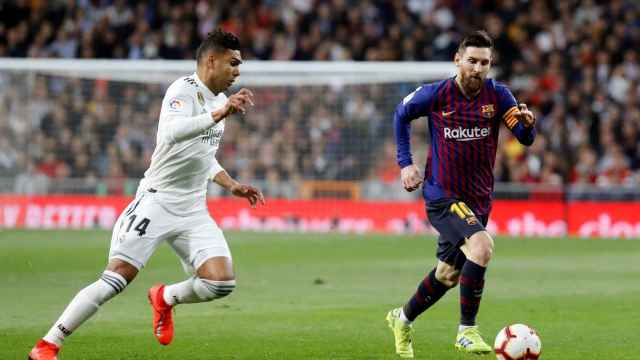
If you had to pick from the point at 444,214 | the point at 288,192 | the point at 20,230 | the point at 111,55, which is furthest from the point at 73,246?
the point at 444,214

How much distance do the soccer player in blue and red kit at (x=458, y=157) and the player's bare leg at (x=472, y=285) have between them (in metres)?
0.01

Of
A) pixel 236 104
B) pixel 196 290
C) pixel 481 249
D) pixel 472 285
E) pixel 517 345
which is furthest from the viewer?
pixel 472 285

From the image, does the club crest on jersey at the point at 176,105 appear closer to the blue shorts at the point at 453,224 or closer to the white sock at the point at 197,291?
the white sock at the point at 197,291

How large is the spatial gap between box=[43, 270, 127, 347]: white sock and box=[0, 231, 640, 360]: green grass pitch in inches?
32.4

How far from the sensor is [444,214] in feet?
32.2

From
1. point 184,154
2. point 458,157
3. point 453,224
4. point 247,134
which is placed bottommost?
point 247,134

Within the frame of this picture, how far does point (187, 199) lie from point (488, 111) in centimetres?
241

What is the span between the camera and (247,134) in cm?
2519

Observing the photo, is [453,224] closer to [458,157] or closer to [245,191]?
[458,157]

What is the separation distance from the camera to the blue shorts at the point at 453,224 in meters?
9.59

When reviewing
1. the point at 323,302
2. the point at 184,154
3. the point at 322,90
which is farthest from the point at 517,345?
the point at 322,90

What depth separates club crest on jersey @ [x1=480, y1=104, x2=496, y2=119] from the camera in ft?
32.3

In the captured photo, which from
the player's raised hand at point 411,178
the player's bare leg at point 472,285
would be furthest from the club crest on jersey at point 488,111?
the player's bare leg at point 472,285

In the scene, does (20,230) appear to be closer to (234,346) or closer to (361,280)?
(361,280)
